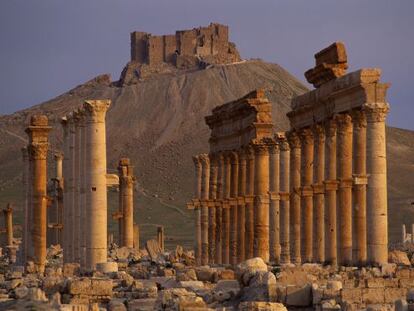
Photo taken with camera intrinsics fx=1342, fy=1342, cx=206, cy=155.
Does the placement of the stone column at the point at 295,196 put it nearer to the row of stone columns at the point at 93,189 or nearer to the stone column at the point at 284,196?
the stone column at the point at 284,196

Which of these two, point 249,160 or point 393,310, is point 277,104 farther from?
point 393,310

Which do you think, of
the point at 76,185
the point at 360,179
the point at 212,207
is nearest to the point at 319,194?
the point at 360,179

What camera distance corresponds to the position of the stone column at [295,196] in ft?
173

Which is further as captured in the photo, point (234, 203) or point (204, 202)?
point (204, 202)

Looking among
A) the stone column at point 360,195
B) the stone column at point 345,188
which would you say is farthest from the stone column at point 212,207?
the stone column at point 360,195

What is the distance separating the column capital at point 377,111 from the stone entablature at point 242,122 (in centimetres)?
1324

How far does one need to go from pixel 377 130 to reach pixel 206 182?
1055 inches

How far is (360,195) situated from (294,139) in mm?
8604

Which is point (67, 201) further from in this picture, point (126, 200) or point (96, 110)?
point (126, 200)

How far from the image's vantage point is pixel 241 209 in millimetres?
61406

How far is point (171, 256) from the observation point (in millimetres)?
69625

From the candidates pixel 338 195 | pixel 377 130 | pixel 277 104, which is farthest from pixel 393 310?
pixel 277 104

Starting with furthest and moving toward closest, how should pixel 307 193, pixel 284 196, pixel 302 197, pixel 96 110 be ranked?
pixel 284 196
pixel 302 197
pixel 307 193
pixel 96 110

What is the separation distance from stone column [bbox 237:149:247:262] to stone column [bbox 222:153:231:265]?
1.47 m
